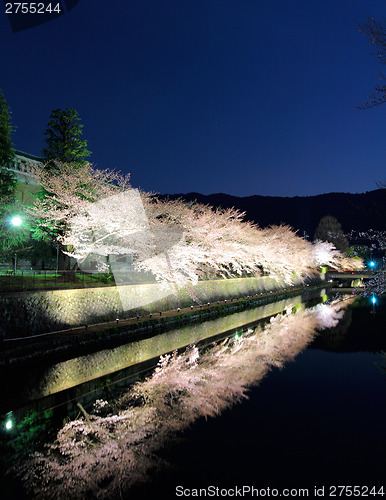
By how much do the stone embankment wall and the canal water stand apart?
605 cm

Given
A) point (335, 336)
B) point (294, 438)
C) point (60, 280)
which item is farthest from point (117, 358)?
point (335, 336)

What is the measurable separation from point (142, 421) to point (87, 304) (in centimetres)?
1036

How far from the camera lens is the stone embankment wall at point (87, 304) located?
1364cm

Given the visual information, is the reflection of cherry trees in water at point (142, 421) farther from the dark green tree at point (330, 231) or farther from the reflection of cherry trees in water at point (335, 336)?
the dark green tree at point (330, 231)

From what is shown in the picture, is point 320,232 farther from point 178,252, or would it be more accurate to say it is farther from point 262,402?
point 262,402

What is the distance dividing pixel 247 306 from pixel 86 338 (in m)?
17.9

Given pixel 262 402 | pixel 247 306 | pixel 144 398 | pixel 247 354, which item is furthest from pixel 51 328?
pixel 247 306

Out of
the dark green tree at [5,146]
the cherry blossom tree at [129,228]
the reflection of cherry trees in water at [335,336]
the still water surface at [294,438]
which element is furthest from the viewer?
the cherry blossom tree at [129,228]

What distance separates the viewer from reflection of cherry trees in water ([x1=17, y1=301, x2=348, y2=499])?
573 cm

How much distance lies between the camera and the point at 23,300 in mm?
14055

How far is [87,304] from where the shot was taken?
17438mm

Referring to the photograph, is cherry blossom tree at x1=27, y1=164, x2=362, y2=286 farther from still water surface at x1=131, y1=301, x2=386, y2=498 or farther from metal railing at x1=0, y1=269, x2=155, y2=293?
still water surface at x1=131, y1=301, x2=386, y2=498

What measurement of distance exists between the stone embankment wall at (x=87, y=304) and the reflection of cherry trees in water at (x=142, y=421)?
5.35 metres

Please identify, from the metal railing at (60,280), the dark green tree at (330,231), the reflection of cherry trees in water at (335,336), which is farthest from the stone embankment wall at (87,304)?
the dark green tree at (330,231)
